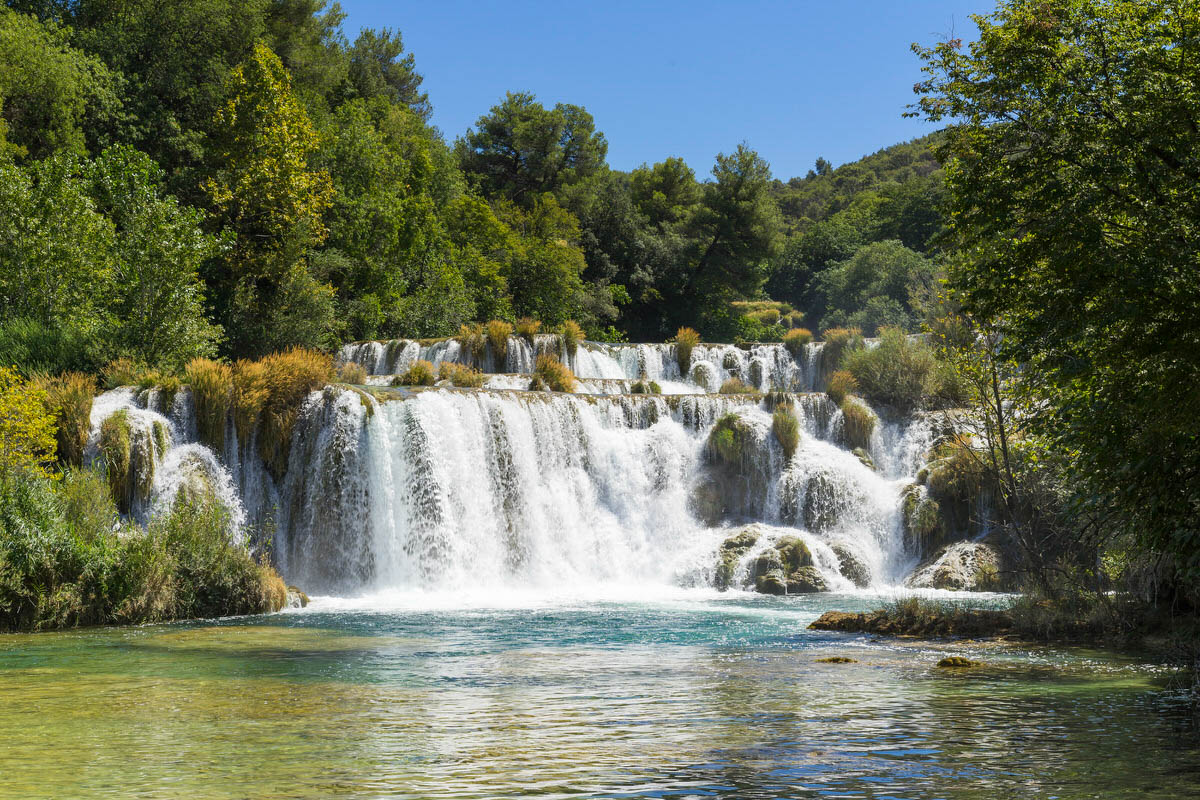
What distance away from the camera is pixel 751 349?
37.6m

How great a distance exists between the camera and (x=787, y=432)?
86.9 ft

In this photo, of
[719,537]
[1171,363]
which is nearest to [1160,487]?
[1171,363]

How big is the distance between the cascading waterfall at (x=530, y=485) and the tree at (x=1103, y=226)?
45.1 feet

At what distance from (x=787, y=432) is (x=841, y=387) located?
333 centimetres

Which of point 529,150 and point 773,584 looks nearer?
point 773,584

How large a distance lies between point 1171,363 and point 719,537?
16.6 metres

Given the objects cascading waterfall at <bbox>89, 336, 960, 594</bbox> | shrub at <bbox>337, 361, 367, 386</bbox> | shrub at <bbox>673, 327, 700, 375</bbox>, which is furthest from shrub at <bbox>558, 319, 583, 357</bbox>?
shrub at <bbox>337, 361, 367, 386</bbox>

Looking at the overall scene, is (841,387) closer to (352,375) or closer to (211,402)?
(352,375)

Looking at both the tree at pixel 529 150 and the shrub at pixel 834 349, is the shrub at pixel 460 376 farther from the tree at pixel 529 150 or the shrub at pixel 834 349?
the tree at pixel 529 150

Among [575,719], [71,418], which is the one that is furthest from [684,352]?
[575,719]

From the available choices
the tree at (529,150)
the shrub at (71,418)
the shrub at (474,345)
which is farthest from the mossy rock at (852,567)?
the tree at (529,150)

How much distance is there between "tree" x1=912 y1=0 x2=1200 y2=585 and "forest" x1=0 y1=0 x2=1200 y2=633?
31 mm

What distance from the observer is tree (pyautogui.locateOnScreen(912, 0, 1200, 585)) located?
28.1ft

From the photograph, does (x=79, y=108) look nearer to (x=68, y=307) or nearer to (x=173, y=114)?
(x=173, y=114)
